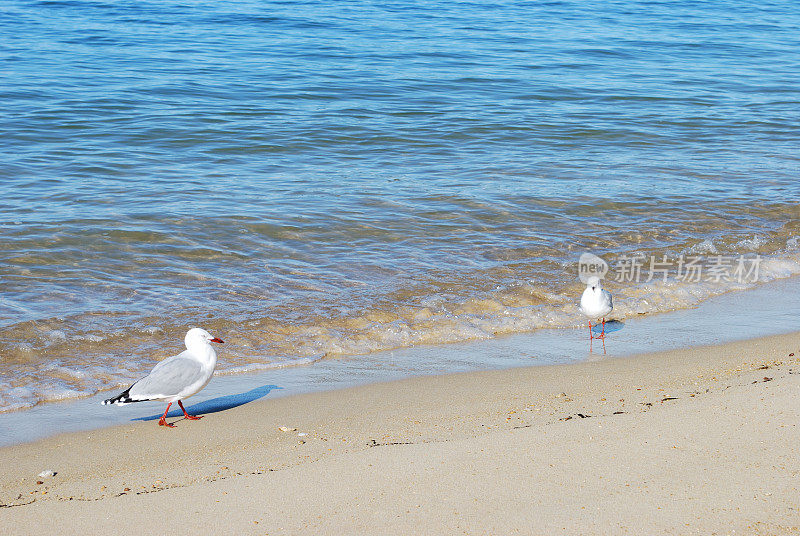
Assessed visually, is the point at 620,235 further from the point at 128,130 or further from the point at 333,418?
the point at 128,130

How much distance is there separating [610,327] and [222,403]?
2923 millimetres

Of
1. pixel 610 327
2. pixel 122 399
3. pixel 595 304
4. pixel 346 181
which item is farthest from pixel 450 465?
pixel 346 181

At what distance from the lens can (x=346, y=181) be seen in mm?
10492

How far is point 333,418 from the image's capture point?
4.63m

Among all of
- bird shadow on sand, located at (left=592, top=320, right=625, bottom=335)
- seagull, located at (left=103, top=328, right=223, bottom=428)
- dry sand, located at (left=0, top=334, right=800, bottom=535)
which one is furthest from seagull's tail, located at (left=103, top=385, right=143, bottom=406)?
bird shadow on sand, located at (left=592, top=320, right=625, bottom=335)

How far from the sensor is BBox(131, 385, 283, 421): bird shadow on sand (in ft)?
15.9

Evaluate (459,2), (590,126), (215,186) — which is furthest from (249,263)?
(459,2)

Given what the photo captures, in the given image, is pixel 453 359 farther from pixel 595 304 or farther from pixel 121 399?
pixel 121 399

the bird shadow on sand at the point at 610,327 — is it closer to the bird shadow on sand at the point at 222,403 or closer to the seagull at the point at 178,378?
the bird shadow on sand at the point at 222,403

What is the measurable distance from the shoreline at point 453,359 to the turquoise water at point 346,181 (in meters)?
0.19

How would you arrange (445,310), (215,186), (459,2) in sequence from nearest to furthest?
(445,310), (215,186), (459,2)

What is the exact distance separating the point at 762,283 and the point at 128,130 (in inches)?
355

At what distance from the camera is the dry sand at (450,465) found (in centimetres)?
333


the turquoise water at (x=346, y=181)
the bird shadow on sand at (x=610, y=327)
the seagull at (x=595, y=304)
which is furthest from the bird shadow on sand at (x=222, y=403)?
the bird shadow on sand at (x=610, y=327)
